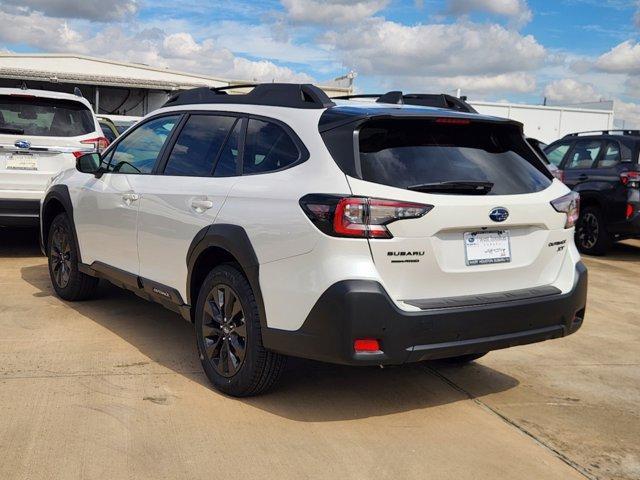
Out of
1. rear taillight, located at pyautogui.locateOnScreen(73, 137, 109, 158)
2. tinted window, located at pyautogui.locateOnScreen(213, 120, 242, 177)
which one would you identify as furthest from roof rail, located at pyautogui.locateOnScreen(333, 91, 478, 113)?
rear taillight, located at pyautogui.locateOnScreen(73, 137, 109, 158)

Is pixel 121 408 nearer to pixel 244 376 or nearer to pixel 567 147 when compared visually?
pixel 244 376

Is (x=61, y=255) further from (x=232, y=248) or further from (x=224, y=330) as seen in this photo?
(x=232, y=248)

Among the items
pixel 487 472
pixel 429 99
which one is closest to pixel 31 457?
pixel 487 472

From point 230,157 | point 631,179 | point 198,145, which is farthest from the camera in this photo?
point 631,179

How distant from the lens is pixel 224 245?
394cm

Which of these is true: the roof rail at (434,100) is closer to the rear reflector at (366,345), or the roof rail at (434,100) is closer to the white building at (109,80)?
the rear reflector at (366,345)

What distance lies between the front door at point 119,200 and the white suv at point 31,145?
2.09 meters

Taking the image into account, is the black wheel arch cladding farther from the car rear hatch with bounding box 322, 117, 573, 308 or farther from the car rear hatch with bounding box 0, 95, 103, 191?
the car rear hatch with bounding box 0, 95, 103, 191

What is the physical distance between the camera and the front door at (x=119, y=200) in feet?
16.4

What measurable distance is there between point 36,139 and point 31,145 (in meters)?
0.08

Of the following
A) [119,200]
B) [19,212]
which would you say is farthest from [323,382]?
[19,212]

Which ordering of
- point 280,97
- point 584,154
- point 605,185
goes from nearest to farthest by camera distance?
point 280,97 → point 605,185 → point 584,154

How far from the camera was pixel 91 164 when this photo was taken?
220 inches

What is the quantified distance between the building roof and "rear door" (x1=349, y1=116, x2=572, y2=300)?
26.1 meters
